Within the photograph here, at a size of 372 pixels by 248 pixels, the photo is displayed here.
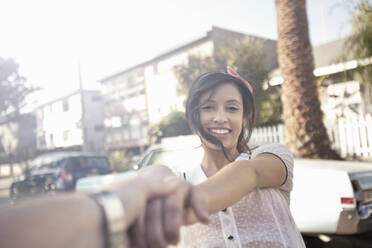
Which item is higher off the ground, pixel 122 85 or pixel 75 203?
pixel 122 85

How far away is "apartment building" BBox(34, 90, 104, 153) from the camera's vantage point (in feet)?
84.3

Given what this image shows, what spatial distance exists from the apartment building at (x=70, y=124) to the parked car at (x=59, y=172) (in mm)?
15335

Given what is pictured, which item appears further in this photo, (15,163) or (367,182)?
(15,163)

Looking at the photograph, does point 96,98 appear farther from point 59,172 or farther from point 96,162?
point 59,172

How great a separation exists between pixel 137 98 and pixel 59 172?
15.7 metres

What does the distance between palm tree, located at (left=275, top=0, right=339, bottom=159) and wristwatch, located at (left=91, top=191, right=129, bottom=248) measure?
6.22 m

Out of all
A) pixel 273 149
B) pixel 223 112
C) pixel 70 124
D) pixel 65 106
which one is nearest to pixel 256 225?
pixel 273 149

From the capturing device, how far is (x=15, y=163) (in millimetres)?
15820

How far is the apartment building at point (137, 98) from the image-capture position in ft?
54.1

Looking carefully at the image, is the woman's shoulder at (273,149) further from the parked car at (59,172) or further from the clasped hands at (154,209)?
the parked car at (59,172)

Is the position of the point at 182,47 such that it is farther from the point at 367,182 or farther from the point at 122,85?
the point at 367,182

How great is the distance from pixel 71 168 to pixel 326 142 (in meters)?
5.96

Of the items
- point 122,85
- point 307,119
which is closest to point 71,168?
point 307,119

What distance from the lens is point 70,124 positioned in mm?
28016
